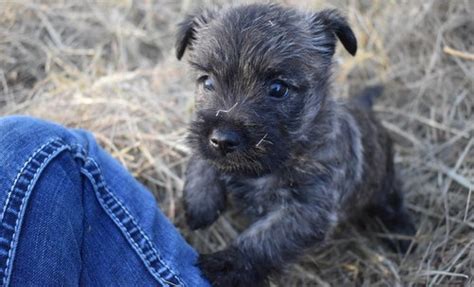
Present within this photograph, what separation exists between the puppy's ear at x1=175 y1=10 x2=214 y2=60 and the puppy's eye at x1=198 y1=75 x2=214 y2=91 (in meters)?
0.36

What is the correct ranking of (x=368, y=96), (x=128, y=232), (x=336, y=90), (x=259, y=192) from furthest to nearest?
(x=368, y=96) → (x=336, y=90) → (x=259, y=192) → (x=128, y=232)

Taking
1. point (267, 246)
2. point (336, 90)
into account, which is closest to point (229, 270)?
point (267, 246)

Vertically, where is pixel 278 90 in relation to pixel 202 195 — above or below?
above

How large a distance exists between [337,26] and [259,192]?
124cm

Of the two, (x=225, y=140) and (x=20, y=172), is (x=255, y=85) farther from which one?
(x=20, y=172)

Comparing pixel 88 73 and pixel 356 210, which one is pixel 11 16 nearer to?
pixel 88 73

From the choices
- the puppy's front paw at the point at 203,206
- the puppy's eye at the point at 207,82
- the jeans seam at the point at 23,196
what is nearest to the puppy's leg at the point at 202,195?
the puppy's front paw at the point at 203,206

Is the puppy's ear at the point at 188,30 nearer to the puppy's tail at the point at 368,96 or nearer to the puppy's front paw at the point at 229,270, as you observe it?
the puppy's front paw at the point at 229,270

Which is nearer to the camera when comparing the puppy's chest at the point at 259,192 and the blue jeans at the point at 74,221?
the blue jeans at the point at 74,221

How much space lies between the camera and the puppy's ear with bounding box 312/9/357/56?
326cm

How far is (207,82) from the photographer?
10.3 ft

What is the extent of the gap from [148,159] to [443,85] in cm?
294

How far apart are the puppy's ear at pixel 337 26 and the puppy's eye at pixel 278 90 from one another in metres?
0.59

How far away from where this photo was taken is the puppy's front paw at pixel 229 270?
2.99m
